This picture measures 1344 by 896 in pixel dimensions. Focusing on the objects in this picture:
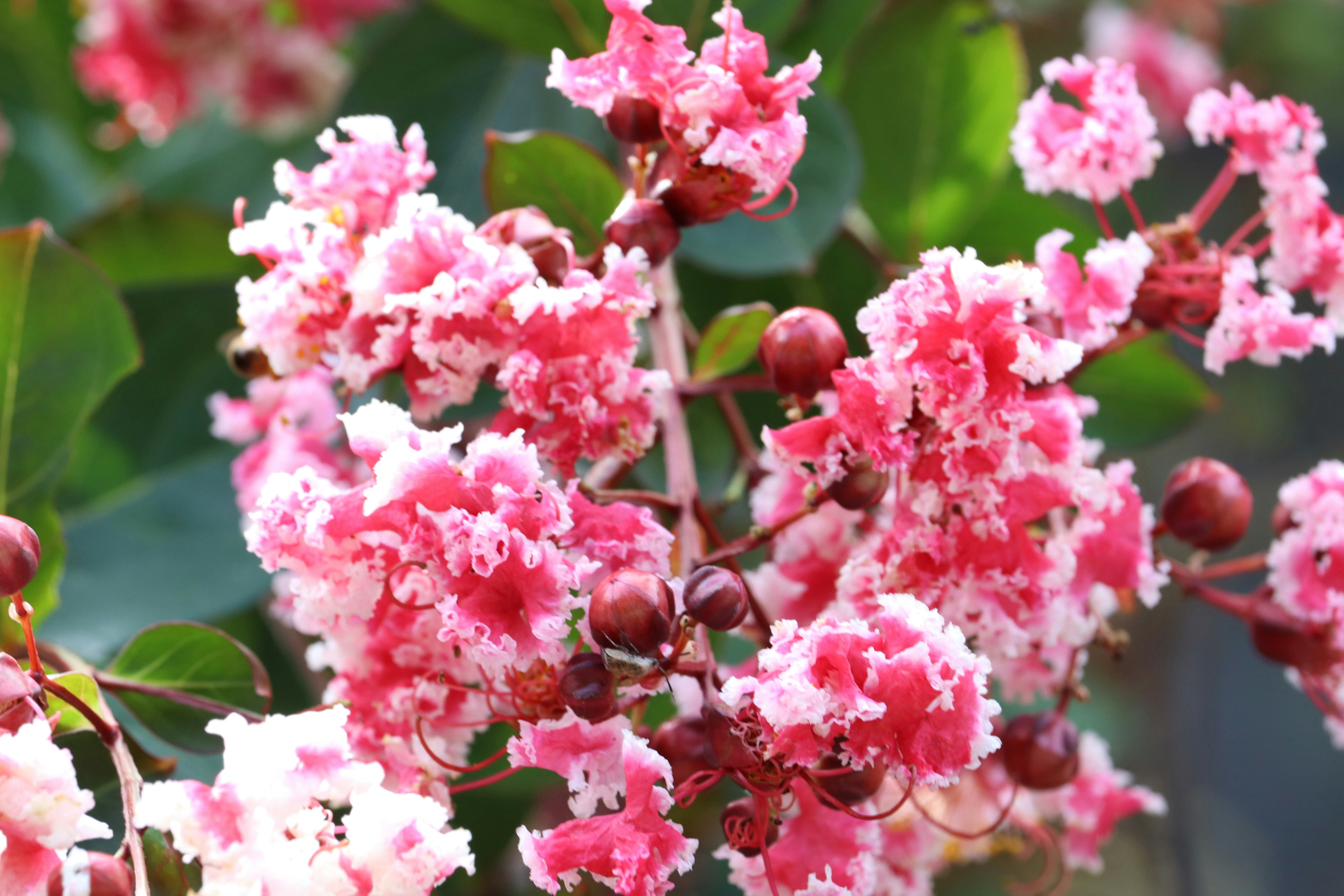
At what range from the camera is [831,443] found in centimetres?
55

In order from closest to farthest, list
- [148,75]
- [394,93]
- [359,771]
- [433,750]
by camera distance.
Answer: [359,771] < [433,750] < [394,93] < [148,75]

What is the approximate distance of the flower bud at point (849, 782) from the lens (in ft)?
1.79

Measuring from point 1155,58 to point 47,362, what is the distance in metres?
1.66

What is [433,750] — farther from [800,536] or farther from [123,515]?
[123,515]

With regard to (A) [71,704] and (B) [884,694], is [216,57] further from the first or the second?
(B) [884,694]

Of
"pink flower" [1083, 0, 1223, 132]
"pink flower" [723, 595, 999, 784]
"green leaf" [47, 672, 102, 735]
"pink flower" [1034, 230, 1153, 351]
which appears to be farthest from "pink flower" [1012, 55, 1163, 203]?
"pink flower" [1083, 0, 1223, 132]

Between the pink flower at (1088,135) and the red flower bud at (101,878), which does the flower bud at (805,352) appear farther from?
the red flower bud at (101,878)

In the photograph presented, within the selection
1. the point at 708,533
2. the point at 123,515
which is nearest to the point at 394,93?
the point at 123,515

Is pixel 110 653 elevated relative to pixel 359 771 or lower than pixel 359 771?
lower

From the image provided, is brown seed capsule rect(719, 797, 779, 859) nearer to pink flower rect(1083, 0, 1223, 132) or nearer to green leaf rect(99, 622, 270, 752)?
green leaf rect(99, 622, 270, 752)

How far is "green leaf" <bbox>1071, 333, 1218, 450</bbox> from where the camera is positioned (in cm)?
101

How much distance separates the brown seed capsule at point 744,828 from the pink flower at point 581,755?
2.3 inches

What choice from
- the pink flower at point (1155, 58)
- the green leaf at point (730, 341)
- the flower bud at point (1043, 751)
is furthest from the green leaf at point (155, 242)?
the pink flower at point (1155, 58)

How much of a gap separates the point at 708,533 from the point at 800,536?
0.05 m
